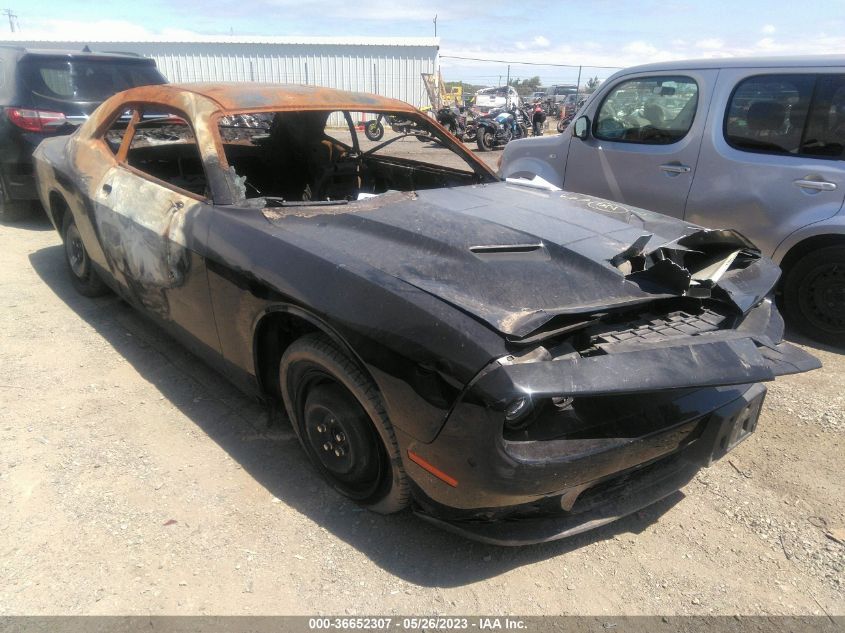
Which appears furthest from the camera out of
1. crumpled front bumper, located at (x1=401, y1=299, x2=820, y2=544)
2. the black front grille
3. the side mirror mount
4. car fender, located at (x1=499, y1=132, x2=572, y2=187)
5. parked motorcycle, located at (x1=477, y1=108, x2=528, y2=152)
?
parked motorcycle, located at (x1=477, y1=108, x2=528, y2=152)

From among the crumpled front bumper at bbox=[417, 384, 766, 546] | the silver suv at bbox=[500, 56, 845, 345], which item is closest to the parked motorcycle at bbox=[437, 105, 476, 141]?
the silver suv at bbox=[500, 56, 845, 345]

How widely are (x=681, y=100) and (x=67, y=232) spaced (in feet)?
15.8

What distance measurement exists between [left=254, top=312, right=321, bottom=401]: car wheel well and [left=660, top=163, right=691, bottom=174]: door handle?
3424 millimetres

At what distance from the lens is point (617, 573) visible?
2189 millimetres

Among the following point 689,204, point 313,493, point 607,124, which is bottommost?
point 313,493

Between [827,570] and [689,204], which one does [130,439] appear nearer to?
[827,570]

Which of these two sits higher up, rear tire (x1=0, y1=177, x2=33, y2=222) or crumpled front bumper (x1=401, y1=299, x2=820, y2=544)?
crumpled front bumper (x1=401, y1=299, x2=820, y2=544)

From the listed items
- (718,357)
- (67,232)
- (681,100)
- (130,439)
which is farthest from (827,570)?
(67,232)

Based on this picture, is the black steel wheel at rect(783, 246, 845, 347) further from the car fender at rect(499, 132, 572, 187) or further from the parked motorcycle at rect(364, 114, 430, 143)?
the parked motorcycle at rect(364, 114, 430, 143)

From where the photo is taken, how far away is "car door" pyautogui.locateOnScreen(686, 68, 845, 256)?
12.7 feet

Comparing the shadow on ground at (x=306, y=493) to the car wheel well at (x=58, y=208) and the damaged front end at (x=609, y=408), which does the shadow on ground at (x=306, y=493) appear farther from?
the car wheel well at (x=58, y=208)

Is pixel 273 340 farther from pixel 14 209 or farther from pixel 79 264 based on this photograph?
pixel 14 209

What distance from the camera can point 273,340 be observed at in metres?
2.62

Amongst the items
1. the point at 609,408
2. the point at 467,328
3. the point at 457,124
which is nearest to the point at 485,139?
the point at 457,124
